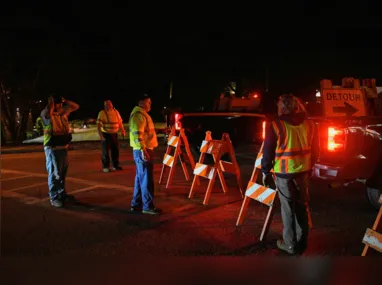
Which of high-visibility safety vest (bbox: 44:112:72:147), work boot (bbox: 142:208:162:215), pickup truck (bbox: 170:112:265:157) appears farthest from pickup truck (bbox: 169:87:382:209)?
pickup truck (bbox: 170:112:265:157)

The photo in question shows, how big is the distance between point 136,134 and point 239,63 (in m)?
28.7

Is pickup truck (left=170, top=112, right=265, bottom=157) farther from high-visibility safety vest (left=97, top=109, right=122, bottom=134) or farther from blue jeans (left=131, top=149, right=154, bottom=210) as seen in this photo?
blue jeans (left=131, top=149, right=154, bottom=210)

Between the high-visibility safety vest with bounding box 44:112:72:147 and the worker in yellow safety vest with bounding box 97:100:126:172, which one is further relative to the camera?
the worker in yellow safety vest with bounding box 97:100:126:172

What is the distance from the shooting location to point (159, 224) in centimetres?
659

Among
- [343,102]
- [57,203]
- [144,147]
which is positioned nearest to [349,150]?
[343,102]

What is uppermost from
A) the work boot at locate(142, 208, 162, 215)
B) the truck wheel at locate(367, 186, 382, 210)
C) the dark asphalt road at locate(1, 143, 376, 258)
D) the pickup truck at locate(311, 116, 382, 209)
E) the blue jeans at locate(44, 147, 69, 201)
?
the pickup truck at locate(311, 116, 382, 209)

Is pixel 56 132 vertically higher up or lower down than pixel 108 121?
lower down

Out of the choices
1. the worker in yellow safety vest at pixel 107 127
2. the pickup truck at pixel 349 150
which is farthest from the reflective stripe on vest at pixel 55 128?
the pickup truck at pixel 349 150

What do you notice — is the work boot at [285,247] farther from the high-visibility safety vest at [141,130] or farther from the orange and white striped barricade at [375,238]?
the high-visibility safety vest at [141,130]

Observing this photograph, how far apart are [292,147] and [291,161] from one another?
0.53ft

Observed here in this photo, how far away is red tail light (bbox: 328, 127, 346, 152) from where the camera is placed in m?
6.24

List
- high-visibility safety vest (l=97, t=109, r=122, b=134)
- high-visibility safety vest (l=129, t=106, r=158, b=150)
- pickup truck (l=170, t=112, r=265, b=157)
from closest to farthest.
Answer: high-visibility safety vest (l=129, t=106, r=158, b=150) → high-visibility safety vest (l=97, t=109, r=122, b=134) → pickup truck (l=170, t=112, r=265, b=157)

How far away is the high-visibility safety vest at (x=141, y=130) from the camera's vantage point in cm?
696

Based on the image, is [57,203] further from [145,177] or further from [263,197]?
[263,197]
